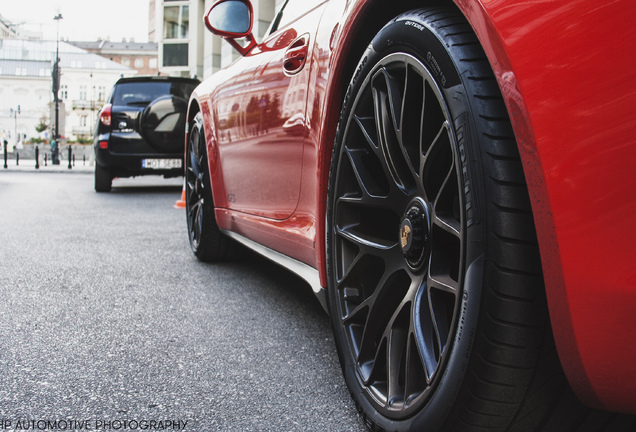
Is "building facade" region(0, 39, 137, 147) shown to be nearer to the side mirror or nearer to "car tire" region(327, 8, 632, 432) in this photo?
the side mirror

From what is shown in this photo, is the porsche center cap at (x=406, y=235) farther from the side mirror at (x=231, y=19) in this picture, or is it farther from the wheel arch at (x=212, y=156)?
the wheel arch at (x=212, y=156)

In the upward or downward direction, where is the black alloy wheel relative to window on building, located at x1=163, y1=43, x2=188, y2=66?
downward

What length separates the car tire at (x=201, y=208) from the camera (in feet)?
12.1

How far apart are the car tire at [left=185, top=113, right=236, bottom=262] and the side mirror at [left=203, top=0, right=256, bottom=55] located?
0.85 metres

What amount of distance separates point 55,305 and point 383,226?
68.9 inches

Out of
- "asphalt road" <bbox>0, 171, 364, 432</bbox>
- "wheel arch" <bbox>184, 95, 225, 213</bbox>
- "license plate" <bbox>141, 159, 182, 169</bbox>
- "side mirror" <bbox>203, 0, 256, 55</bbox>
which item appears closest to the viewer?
"asphalt road" <bbox>0, 171, 364, 432</bbox>

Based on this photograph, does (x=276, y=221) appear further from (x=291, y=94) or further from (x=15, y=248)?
(x=15, y=248)

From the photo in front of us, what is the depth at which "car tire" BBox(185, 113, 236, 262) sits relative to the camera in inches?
145

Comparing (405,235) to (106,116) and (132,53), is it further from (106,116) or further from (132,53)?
(132,53)

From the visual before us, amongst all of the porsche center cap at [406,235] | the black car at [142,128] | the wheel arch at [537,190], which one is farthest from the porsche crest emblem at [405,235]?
the black car at [142,128]

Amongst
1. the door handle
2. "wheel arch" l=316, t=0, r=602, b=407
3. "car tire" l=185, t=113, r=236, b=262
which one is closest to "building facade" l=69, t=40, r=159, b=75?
"car tire" l=185, t=113, r=236, b=262

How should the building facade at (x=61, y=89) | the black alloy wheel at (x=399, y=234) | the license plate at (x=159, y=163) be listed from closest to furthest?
the black alloy wheel at (x=399, y=234) < the license plate at (x=159, y=163) < the building facade at (x=61, y=89)

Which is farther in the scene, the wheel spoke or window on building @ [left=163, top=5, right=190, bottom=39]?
window on building @ [left=163, top=5, right=190, bottom=39]

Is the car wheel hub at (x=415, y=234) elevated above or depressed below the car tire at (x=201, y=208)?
above
